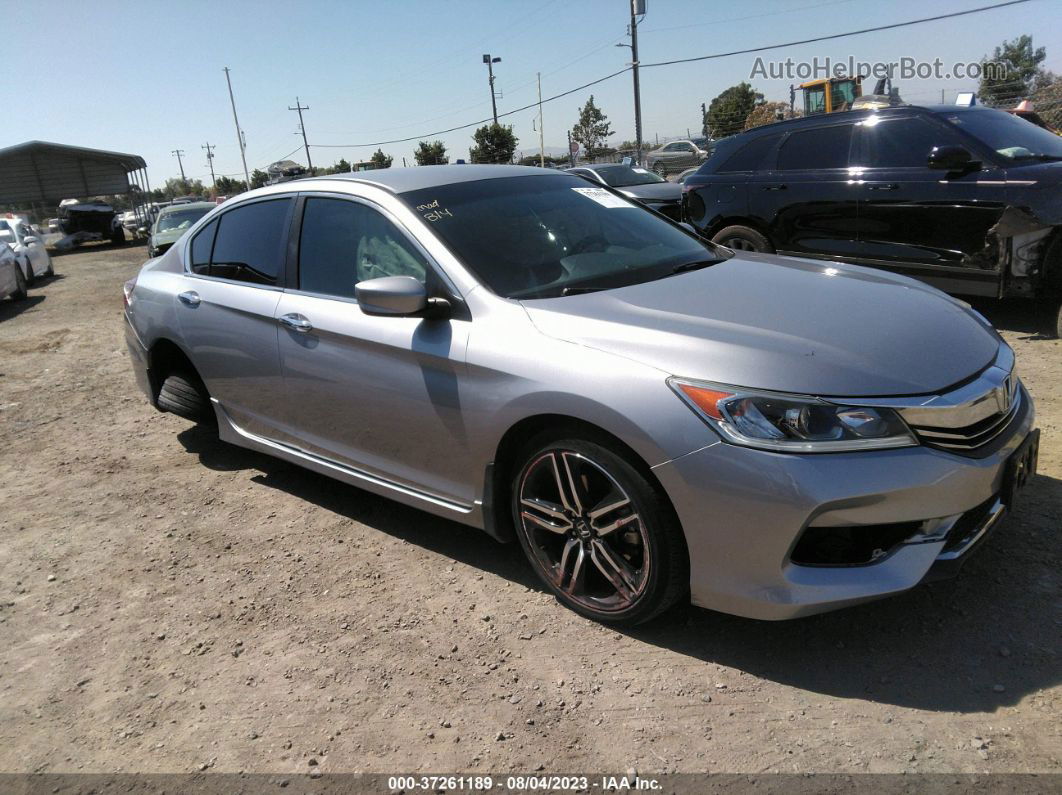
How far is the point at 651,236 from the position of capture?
12.5 feet

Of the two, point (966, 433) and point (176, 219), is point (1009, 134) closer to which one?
point (966, 433)

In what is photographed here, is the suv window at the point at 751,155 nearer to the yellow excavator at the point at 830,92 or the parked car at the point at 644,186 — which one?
the parked car at the point at 644,186

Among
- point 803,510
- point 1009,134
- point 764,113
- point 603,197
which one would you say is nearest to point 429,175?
point 603,197

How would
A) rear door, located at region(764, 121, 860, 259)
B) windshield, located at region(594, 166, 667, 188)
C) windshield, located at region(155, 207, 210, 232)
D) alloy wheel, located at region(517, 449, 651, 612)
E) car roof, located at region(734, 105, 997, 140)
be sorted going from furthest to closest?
1. windshield, located at region(155, 207, 210, 232)
2. windshield, located at region(594, 166, 667, 188)
3. rear door, located at region(764, 121, 860, 259)
4. car roof, located at region(734, 105, 997, 140)
5. alloy wheel, located at region(517, 449, 651, 612)

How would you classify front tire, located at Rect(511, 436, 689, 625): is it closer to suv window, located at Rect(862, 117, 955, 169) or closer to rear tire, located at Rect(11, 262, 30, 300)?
suv window, located at Rect(862, 117, 955, 169)

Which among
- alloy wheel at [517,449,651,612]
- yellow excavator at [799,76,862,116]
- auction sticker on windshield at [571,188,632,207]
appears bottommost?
alloy wheel at [517,449,651,612]

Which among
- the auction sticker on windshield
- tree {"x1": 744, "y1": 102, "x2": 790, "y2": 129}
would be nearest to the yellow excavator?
tree {"x1": 744, "y1": 102, "x2": 790, "y2": 129}

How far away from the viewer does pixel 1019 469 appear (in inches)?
105

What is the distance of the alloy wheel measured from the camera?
2.70 metres

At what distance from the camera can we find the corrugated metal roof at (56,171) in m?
35.9

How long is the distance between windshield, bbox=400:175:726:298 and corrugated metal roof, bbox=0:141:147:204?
39.4 meters

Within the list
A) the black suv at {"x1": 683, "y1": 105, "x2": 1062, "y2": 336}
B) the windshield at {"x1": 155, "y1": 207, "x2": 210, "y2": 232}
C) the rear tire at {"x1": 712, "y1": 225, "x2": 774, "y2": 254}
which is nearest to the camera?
the black suv at {"x1": 683, "y1": 105, "x2": 1062, "y2": 336}

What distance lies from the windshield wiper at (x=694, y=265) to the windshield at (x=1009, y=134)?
3958 mm

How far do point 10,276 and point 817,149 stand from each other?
13.5m
